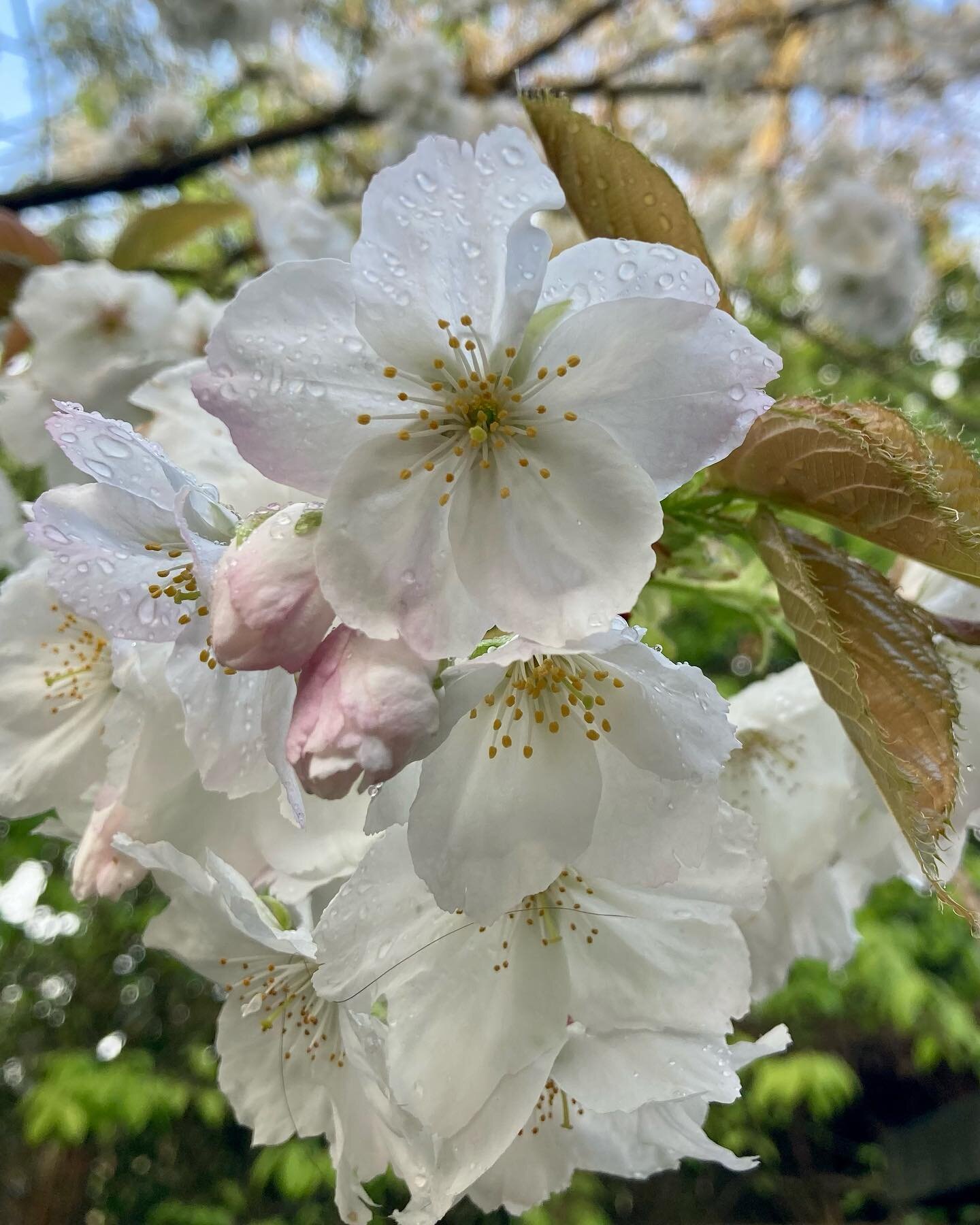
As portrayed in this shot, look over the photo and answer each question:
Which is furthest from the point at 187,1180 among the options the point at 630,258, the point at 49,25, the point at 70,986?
the point at 49,25

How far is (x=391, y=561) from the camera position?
17.7 inches

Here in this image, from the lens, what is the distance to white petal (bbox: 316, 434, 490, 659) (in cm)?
43

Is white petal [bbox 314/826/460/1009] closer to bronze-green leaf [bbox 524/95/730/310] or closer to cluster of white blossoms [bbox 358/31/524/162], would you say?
bronze-green leaf [bbox 524/95/730/310]

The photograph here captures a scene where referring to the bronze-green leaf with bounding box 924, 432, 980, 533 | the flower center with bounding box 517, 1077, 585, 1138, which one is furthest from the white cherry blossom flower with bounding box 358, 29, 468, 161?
the flower center with bounding box 517, 1077, 585, 1138

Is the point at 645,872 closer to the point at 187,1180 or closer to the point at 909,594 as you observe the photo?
the point at 909,594

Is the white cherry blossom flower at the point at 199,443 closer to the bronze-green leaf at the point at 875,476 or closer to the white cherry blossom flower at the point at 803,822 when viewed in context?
the bronze-green leaf at the point at 875,476

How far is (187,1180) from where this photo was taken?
3.14 m

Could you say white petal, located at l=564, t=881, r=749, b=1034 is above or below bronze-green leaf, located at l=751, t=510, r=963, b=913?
below

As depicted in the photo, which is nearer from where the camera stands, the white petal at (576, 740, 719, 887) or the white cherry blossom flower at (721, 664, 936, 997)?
the white petal at (576, 740, 719, 887)

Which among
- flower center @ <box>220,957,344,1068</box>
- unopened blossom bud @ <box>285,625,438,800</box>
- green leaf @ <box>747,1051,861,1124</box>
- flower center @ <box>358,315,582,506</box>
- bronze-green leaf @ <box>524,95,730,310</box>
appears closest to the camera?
unopened blossom bud @ <box>285,625,438,800</box>

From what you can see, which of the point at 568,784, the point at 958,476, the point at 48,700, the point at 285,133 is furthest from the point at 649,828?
the point at 285,133

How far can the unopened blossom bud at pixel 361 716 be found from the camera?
40cm

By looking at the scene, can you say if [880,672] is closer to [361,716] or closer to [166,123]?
[361,716]

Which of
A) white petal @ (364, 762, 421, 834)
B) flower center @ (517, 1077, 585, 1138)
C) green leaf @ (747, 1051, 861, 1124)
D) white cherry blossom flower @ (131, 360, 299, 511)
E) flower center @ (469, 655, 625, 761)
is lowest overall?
green leaf @ (747, 1051, 861, 1124)
